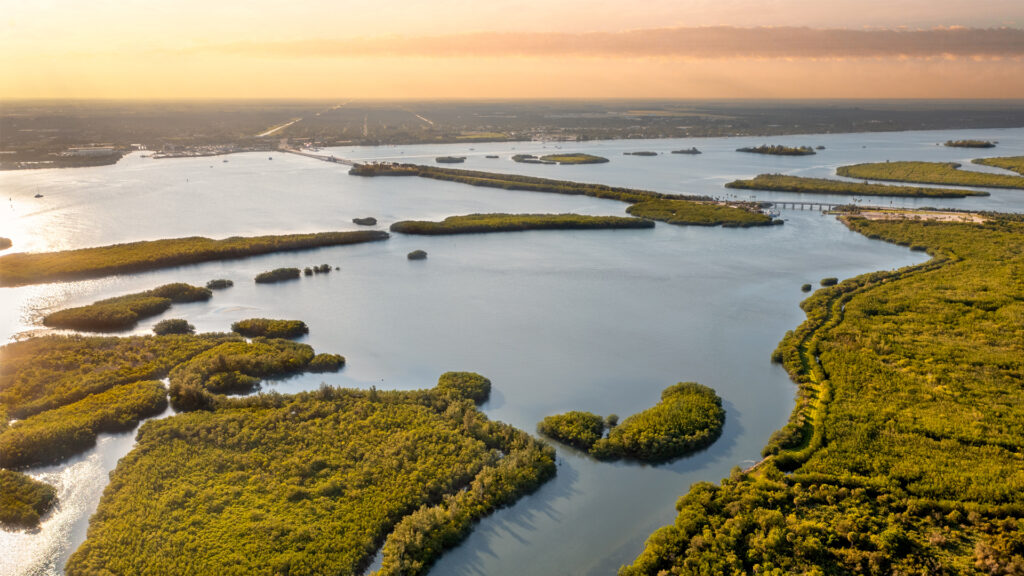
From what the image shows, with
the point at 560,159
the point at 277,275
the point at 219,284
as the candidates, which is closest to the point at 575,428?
the point at 277,275

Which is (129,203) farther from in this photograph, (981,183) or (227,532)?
(981,183)

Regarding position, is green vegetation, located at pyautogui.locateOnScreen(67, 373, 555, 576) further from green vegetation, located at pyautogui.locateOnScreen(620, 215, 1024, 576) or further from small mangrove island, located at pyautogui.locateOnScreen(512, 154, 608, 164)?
small mangrove island, located at pyautogui.locateOnScreen(512, 154, 608, 164)

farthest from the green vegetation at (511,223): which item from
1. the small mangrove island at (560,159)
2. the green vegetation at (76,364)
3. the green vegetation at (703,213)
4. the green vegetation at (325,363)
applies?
the small mangrove island at (560,159)

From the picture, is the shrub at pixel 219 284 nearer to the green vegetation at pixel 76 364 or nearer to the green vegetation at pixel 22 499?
the green vegetation at pixel 76 364

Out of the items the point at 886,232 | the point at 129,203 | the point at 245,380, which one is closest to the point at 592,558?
the point at 245,380

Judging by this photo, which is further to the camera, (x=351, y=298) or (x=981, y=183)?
(x=981, y=183)
